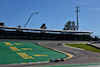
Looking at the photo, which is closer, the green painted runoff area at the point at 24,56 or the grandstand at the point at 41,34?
→ the green painted runoff area at the point at 24,56

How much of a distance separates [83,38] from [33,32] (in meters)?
21.8

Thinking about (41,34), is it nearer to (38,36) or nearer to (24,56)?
(38,36)

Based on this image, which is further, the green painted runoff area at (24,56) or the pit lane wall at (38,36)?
the pit lane wall at (38,36)

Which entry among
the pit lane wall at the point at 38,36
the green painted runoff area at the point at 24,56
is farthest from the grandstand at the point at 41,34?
the green painted runoff area at the point at 24,56

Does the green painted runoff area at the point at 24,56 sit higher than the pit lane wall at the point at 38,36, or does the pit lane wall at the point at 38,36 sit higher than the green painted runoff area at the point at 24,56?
the pit lane wall at the point at 38,36

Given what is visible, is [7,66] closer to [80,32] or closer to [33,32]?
[33,32]

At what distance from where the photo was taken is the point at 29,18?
61.8 m

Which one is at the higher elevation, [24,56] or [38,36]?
[38,36]

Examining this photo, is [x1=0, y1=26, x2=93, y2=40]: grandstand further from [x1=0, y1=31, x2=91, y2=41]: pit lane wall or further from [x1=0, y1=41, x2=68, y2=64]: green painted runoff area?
[x1=0, y1=41, x2=68, y2=64]: green painted runoff area

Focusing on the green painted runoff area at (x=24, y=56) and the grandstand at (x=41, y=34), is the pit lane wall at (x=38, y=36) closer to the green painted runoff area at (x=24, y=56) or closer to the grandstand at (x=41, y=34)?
the grandstand at (x=41, y=34)

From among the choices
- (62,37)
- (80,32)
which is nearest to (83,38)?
(80,32)

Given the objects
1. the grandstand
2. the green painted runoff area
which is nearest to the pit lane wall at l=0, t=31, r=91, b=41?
the grandstand

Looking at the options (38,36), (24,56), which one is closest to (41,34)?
(38,36)

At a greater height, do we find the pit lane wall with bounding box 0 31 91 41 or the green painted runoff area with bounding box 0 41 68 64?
the pit lane wall with bounding box 0 31 91 41
